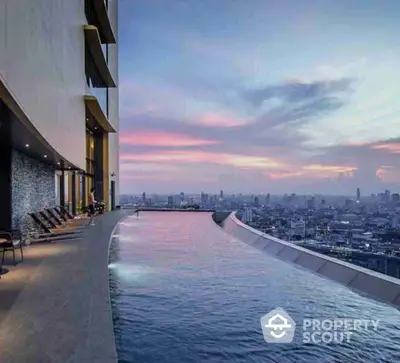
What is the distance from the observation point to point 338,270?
7801 millimetres

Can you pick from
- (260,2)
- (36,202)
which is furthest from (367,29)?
(36,202)

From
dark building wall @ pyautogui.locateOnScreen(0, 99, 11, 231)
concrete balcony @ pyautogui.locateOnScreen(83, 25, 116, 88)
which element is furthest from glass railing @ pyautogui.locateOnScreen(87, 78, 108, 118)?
dark building wall @ pyautogui.locateOnScreen(0, 99, 11, 231)

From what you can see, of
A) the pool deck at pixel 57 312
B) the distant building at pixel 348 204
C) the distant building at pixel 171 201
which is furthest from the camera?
the distant building at pixel 171 201

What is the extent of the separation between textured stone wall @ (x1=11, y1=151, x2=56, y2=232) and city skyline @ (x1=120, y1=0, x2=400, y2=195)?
303 inches

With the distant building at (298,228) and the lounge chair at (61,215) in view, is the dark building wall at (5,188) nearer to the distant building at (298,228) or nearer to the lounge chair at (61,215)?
the lounge chair at (61,215)

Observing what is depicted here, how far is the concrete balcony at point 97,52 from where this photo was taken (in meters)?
18.2

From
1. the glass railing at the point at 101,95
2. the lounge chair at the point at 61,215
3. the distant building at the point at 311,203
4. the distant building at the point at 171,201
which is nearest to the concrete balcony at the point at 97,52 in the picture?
the glass railing at the point at 101,95

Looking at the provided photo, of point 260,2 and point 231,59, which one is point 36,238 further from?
point 231,59

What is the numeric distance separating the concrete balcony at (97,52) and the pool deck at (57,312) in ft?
42.8

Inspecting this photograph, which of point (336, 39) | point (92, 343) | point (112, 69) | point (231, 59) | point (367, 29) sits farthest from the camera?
point (112, 69)

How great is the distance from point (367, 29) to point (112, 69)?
20386 millimetres

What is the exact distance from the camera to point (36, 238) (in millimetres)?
10648

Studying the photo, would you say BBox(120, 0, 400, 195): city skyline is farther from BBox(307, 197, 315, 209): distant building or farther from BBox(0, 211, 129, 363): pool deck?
BBox(0, 211, 129, 363): pool deck

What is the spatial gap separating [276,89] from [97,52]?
8521 mm
